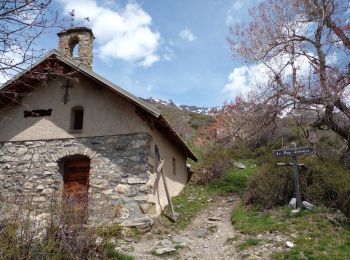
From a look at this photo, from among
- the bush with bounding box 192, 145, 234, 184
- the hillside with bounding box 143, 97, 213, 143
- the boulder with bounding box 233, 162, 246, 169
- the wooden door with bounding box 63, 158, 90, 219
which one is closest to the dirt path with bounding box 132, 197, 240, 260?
the wooden door with bounding box 63, 158, 90, 219

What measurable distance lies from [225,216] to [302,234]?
3.43 m

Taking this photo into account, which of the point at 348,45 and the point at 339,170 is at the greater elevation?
the point at 348,45

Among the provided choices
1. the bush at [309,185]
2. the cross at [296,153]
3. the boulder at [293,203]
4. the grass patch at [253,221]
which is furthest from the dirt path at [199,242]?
the cross at [296,153]

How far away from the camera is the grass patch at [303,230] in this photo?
7109mm

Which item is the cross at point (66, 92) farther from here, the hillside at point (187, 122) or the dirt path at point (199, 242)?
the hillside at point (187, 122)

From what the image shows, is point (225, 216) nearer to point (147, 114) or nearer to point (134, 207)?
point (134, 207)

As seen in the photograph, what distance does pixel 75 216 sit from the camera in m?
6.52

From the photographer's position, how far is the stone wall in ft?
32.5

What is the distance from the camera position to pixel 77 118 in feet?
37.7

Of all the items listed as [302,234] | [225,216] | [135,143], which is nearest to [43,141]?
[135,143]

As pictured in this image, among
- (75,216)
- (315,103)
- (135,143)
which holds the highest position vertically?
(315,103)

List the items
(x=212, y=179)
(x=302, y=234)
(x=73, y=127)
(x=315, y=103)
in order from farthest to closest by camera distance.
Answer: (x=212, y=179), (x=315, y=103), (x=73, y=127), (x=302, y=234)

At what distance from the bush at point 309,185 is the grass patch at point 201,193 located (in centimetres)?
197

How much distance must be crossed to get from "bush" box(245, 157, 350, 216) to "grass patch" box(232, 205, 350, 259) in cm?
47
